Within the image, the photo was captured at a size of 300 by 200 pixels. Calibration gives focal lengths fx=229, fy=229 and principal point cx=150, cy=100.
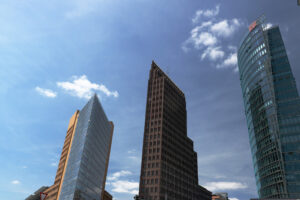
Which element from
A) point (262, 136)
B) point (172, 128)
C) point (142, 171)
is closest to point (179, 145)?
point (172, 128)

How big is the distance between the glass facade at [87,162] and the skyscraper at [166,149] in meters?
21.4

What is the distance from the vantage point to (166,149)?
116 m

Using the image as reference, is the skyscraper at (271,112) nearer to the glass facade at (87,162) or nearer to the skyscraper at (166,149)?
the skyscraper at (166,149)

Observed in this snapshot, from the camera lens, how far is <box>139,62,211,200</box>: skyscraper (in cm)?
10569

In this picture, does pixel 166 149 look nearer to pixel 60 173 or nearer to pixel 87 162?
Result: pixel 87 162

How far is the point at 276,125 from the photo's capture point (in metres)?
91.4

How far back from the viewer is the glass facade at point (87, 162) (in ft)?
271

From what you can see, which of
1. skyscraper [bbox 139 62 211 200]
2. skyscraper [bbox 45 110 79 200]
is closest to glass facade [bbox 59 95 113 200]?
skyscraper [bbox 45 110 79 200]

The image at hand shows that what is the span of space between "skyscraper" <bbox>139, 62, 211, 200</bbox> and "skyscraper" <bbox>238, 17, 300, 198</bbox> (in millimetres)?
38560

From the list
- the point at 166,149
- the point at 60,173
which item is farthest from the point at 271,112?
the point at 60,173

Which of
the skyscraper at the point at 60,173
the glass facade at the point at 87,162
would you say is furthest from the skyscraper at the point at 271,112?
the skyscraper at the point at 60,173

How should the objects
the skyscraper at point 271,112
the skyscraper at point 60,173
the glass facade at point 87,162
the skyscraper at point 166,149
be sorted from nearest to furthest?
the glass facade at point 87,162 → the skyscraper at point 271,112 → the skyscraper at point 60,173 → the skyscraper at point 166,149

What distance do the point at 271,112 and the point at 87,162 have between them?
254 feet

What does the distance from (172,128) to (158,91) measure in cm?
2286
